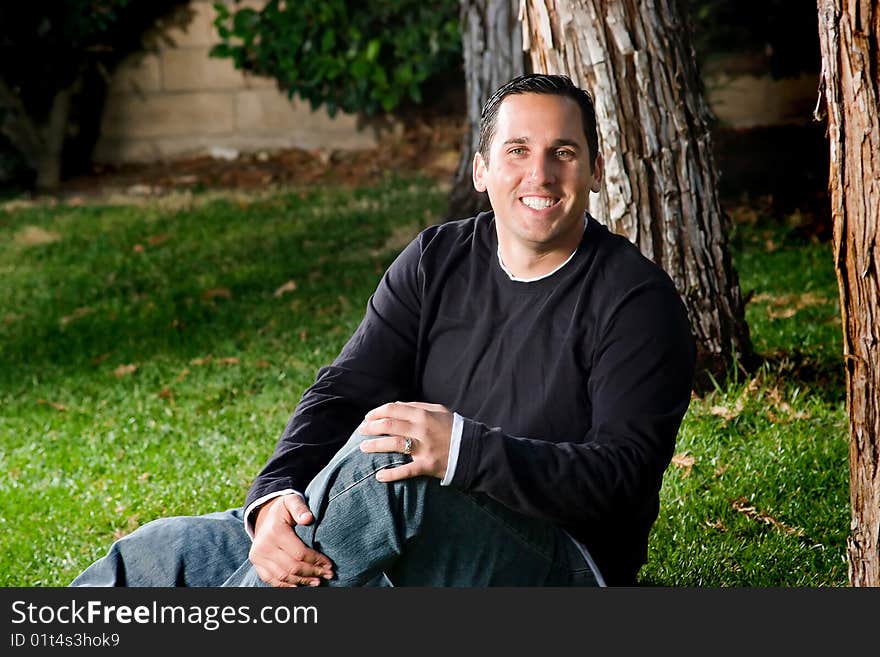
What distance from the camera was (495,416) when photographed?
2760mm

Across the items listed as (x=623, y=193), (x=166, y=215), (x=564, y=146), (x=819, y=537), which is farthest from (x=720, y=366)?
(x=166, y=215)

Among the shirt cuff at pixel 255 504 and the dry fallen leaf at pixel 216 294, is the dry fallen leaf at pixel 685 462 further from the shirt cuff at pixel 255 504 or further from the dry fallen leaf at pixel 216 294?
the dry fallen leaf at pixel 216 294

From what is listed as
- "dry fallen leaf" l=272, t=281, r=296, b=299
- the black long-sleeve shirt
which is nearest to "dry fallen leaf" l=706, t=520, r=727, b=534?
the black long-sleeve shirt

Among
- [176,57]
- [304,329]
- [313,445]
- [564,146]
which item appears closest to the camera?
[564,146]

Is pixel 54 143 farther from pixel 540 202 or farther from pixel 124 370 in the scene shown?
pixel 540 202

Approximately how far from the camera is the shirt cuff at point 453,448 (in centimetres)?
242

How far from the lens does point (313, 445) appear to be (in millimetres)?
2926

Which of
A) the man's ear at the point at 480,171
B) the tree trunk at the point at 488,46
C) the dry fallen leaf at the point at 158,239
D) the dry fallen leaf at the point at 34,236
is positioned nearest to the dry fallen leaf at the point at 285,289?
the tree trunk at the point at 488,46

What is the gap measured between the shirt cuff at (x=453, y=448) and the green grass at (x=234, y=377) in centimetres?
132

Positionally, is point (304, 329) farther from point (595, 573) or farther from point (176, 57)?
point (176, 57)

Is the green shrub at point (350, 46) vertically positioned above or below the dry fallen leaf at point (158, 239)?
above

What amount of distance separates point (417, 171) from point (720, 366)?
5273 mm

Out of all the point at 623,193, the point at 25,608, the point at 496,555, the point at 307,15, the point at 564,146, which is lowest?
the point at 25,608

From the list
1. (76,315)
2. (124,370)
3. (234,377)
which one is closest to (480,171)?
(234,377)
